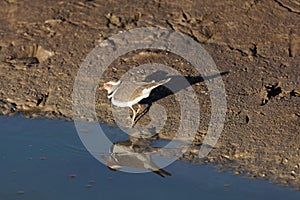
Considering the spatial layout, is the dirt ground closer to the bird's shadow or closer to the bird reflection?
the bird's shadow

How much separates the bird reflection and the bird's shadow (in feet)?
2.39

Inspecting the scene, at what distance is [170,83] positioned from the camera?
8.29 m

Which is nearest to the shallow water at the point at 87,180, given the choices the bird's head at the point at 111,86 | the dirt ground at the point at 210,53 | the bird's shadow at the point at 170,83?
the dirt ground at the point at 210,53

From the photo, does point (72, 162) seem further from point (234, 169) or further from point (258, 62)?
point (258, 62)

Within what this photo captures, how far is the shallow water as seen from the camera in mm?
6664

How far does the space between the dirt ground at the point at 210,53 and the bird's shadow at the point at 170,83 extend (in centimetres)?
9

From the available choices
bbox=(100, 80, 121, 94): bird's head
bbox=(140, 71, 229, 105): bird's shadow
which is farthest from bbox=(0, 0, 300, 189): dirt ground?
bbox=(100, 80, 121, 94): bird's head

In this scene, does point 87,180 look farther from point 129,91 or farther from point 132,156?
point 129,91

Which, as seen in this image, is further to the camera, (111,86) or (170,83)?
(170,83)

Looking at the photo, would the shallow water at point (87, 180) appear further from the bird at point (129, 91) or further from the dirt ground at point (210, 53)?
the bird at point (129, 91)

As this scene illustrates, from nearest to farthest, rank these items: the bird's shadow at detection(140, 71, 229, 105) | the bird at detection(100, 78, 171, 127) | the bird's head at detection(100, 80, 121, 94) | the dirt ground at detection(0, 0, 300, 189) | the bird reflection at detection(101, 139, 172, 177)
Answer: the bird reflection at detection(101, 139, 172, 177) → the dirt ground at detection(0, 0, 300, 189) → the bird at detection(100, 78, 171, 127) → the bird's head at detection(100, 80, 121, 94) → the bird's shadow at detection(140, 71, 229, 105)

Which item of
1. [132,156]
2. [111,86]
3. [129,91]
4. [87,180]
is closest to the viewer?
[87,180]

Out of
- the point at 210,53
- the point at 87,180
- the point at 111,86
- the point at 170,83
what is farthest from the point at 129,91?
the point at 210,53

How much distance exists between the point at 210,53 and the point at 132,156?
2050 mm
